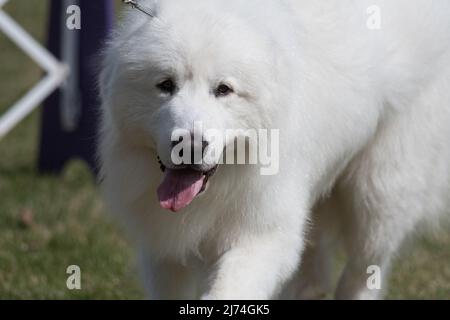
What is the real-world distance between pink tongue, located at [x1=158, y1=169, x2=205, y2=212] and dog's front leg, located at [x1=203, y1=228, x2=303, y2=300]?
34 cm

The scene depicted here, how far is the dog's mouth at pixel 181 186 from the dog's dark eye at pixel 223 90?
27 centimetres

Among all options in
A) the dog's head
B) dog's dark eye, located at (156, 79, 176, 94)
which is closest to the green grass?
the dog's head

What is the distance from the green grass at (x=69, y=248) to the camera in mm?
5055

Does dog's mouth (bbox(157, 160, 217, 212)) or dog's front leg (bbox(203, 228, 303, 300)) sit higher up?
dog's mouth (bbox(157, 160, 217, 212))

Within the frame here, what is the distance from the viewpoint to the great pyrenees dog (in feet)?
10.9

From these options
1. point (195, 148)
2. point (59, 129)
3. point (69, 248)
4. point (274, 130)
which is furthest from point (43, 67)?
point (195, 148)

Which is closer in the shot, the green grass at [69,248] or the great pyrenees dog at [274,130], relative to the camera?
the great pyrenees dog at [274,130]

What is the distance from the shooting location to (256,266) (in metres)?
3.57

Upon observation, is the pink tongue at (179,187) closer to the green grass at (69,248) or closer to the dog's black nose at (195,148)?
the dog's black nose at (195,148)

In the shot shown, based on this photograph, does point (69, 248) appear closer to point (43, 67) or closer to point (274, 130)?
point (43, 67)

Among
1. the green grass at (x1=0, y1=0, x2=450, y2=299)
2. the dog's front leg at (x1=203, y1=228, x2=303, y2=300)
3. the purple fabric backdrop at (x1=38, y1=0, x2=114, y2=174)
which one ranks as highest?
the purple fabric backdrop at (x1=38, y1=0, x2=114, y2=174)

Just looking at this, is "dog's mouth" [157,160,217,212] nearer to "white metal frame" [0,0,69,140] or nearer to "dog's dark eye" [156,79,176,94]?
"dog's dark eye" [156,79,176,94]

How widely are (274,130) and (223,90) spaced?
0.29m

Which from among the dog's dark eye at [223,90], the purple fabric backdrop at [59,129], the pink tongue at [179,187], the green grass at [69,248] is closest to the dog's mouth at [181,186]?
the pink tongue at [179,187]
